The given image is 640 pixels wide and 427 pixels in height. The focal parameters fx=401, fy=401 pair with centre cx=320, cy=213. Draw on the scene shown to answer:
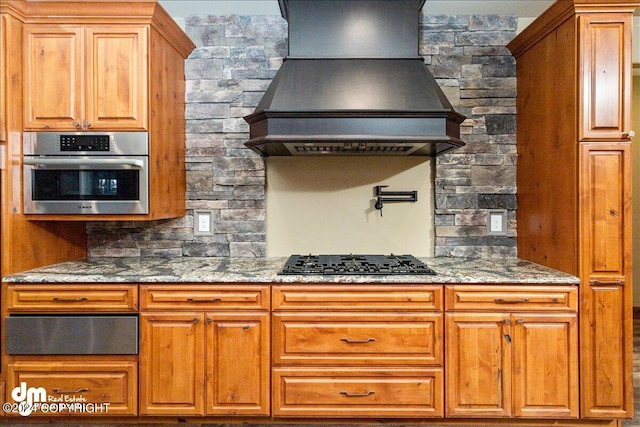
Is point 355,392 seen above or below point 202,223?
below

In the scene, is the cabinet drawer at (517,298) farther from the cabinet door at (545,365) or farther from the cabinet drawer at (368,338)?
the cabinet drawer at (368,338)

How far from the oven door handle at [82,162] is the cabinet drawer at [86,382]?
3.51ft

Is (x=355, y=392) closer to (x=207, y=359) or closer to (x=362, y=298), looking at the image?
(x=362, y=298)

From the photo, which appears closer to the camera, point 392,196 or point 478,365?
point 478,365

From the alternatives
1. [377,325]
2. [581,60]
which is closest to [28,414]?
[377,325]

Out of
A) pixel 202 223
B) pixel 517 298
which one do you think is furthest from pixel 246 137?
pixel 517 298

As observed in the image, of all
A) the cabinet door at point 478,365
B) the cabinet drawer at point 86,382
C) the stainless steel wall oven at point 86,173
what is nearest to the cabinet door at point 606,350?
the cabinet door at point 478,365

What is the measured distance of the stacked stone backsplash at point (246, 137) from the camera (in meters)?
2.76

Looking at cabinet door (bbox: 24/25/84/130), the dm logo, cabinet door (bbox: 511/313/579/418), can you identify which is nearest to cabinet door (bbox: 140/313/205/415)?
the dm logo

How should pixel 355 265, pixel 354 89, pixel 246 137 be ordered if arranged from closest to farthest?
pixel 354 89 < pixel 355 265 < pixel 246 137

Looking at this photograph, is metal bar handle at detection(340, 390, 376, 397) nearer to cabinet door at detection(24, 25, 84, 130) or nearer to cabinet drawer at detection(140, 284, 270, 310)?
cabinet drawer at detection(140, 284, 270, 310)

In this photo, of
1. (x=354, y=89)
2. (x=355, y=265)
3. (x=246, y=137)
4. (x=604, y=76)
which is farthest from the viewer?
(x=246, y=137)

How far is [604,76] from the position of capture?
2111 millimetres

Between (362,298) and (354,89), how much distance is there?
3.75 ft
